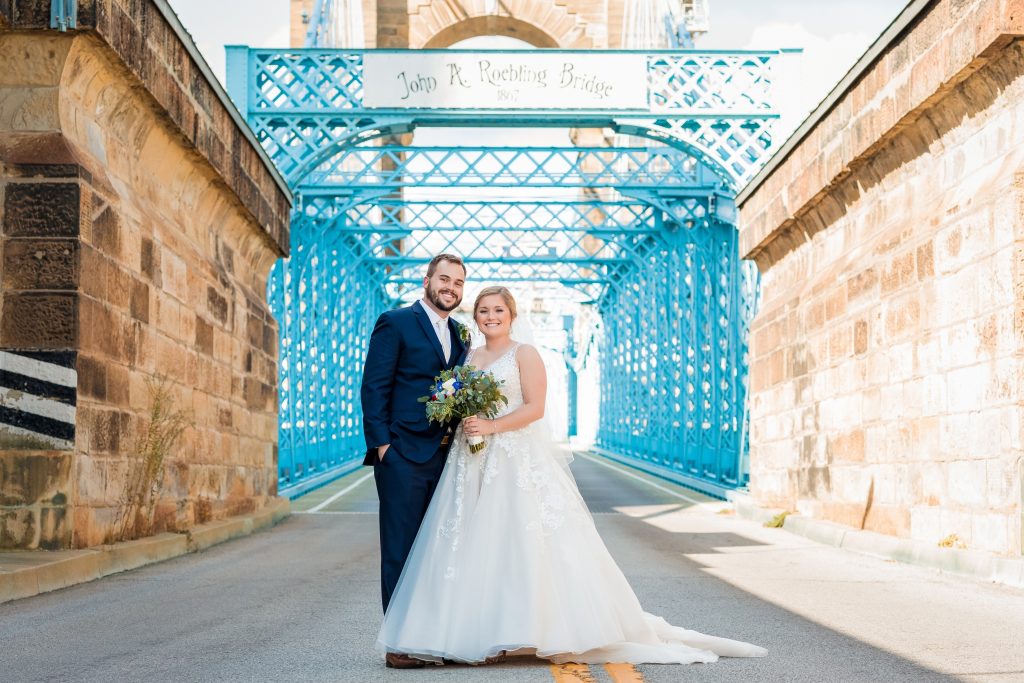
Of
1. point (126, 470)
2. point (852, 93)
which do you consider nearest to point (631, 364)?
point (852, 93)

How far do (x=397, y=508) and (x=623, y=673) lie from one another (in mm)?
1274

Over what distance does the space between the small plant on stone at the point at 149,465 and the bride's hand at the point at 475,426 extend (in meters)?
4.97

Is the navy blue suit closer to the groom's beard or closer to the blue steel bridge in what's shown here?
the groom's beard

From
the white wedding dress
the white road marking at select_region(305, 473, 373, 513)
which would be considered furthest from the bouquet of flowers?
the white road marking at select_region(305, 473, 373, 513)

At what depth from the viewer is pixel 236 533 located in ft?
44.9

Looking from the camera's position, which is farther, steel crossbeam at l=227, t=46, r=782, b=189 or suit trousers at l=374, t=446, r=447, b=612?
steel crossbeam at l=227, t=46, r=782, b=189

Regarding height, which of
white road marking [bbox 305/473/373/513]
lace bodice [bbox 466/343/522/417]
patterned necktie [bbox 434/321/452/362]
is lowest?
white road marking [bbox 305/473/373/513]

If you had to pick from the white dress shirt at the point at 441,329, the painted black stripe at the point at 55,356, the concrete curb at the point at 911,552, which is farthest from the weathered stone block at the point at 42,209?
the concrete curb at the point at 911,552

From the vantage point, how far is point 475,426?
5.96 m

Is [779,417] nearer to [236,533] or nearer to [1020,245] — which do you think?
[236,533]

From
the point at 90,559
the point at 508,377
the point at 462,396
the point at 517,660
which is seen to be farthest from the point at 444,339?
the point at 90,559

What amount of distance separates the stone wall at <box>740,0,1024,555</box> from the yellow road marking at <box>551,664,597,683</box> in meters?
3.99

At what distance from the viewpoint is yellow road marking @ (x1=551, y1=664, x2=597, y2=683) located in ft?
17.1

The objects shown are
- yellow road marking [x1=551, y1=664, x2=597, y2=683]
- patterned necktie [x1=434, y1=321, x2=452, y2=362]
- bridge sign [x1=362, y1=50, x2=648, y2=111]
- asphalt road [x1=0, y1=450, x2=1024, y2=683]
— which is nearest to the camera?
yellow road marking [x1=551, y1=664, x2=597, y2=683]
